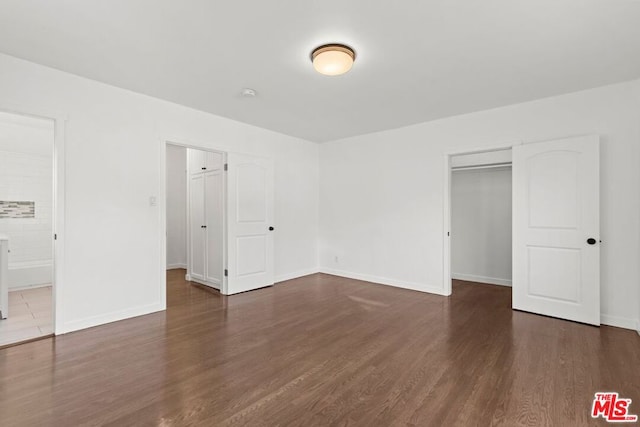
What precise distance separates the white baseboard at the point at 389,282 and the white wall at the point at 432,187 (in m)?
0.02

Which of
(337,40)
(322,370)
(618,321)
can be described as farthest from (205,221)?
(618,321)

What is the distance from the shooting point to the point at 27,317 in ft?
11.6

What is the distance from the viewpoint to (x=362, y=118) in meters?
4.55

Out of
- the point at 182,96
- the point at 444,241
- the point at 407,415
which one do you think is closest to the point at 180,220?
the point at 182,96

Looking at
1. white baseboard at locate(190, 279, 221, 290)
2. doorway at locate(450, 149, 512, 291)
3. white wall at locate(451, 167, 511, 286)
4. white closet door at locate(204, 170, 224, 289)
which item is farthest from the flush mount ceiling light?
white wall at locate(451, 167, 511, 286)

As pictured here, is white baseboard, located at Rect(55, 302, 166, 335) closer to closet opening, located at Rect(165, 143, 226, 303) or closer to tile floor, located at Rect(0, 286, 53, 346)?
tile floor, located at Rect(0, 286, 53, 346)

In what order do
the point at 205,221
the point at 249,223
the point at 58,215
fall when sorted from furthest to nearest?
the point at 205,221 < the point at 249,223 < the point at 58,215

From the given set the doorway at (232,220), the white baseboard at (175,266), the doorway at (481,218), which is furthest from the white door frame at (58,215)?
the doorway at (481,218)

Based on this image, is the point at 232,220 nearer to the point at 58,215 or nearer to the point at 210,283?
the point at 210,283

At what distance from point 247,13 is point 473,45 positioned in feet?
6.11

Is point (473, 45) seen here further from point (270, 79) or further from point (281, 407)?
point (281, 407)

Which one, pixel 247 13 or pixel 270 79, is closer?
pixel 247 13

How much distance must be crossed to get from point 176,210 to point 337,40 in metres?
5.91

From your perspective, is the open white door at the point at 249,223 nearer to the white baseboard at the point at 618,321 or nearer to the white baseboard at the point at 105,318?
the white baseboard at the point at 105,318
